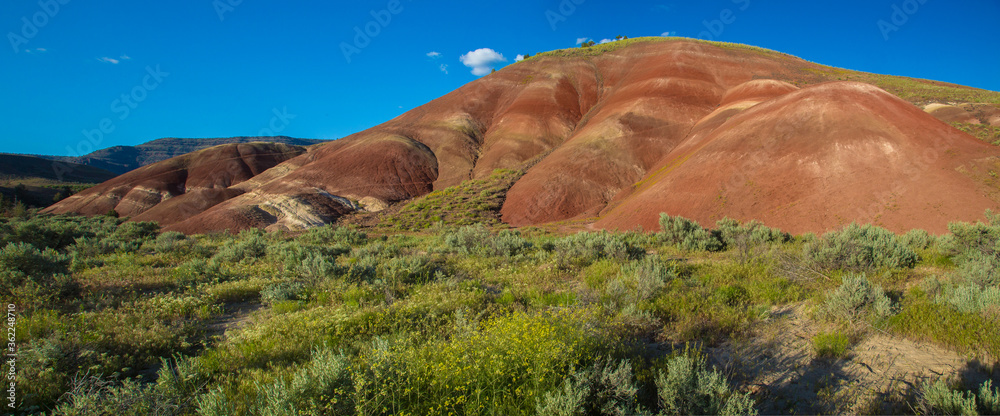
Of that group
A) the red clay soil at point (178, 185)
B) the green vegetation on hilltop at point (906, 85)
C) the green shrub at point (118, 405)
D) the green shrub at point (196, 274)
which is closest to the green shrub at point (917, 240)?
the green shrub at point (118, 405)

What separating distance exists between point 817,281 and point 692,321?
299 cm

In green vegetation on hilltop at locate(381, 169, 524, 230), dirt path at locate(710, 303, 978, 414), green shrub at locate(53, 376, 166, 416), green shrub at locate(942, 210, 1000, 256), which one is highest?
green vegetation on hilltop at locate(381, 169, 524, 230)

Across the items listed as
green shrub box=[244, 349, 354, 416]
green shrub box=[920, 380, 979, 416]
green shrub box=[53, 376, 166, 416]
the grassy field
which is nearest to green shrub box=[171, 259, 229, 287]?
the grassy field

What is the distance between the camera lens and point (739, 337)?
15.1ft

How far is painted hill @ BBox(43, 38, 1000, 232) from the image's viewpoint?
14.0m

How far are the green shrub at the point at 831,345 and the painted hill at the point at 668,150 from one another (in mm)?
11848

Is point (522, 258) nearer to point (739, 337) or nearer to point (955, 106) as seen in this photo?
point (739, 337)

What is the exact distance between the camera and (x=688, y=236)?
1028 centimetres

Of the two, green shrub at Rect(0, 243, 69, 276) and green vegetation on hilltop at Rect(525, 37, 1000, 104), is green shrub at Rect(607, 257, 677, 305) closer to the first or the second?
green shrub at Rect(0, 243, 69, 276)

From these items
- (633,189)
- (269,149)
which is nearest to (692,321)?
(633,189)

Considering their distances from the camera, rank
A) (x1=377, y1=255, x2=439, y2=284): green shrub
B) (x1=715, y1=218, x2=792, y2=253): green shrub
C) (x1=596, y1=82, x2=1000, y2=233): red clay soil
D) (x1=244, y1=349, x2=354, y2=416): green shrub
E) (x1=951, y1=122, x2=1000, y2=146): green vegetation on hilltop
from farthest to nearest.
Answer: (x1=951, y1=122, x2=1000, y2=146): green vegetation on hilltop
(x1=596, y1=82, x2=1000, y2=233): red clay soil
(x1=715, y1=218, x2=792, y2=253): green shrub
(x1=377, y1=255, x2=439, y2=284): green shrub
(x1=244, y1=349, x2=354, y2=416): green shrub

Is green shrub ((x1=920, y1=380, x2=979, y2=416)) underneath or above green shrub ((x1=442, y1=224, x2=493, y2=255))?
underneath

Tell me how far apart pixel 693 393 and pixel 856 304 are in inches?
131

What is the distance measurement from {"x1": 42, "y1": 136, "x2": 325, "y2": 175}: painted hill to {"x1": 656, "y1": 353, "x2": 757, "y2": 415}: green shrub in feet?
451
